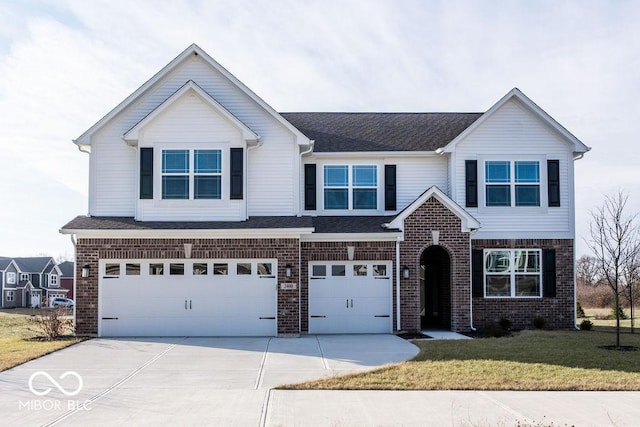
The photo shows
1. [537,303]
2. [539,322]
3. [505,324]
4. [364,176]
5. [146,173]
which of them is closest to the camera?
[146,173]

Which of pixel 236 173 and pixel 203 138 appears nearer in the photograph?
pixel 236 173

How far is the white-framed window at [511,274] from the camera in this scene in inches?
836

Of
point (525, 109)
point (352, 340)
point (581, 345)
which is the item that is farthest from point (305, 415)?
point (525, 109)

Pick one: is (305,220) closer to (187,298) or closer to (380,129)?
(187,298)

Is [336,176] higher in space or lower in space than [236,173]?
higher

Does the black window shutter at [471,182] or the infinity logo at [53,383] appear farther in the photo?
the black window shutter at [471,182]

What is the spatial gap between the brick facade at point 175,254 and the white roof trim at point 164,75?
132 inches

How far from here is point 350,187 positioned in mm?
21844

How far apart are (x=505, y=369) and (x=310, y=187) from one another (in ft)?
34.7

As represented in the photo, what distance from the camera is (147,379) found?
39.1 feet

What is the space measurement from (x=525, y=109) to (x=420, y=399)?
1405 cm

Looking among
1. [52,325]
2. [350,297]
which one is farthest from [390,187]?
[52,325]

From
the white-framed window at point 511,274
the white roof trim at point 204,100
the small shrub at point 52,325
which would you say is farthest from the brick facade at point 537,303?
the small shrub at point 52,325

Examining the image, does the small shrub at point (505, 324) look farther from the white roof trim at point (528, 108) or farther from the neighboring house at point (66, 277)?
the neighboring house at point (66, 277)
